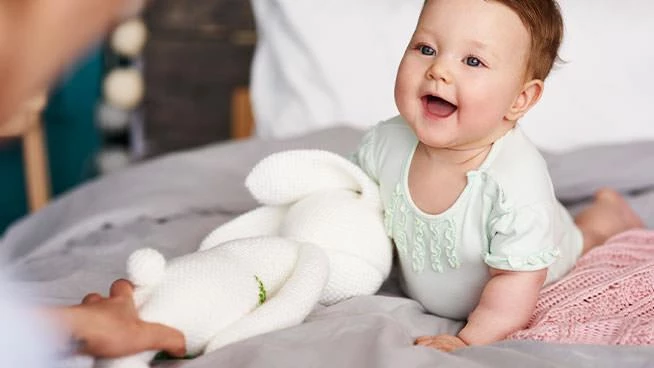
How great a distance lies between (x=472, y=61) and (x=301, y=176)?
11.8 inches

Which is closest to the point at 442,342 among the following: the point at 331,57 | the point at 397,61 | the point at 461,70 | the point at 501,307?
the point at 501,307

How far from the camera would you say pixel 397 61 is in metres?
1.75

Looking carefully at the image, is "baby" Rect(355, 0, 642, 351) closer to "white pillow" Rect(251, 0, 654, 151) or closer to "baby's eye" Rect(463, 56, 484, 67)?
"baby's eye" Rect(463, 56, 484, 67)

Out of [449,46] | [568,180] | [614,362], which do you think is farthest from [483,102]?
[568,180]

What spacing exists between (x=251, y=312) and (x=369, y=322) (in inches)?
5.0

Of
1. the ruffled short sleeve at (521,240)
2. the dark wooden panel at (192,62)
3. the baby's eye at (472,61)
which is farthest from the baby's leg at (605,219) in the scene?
the dark wooden panel at (192,62)

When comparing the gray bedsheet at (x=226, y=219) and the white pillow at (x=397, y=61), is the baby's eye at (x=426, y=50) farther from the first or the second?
the white pillow at (x=397, y=61)

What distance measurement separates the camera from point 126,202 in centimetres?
154

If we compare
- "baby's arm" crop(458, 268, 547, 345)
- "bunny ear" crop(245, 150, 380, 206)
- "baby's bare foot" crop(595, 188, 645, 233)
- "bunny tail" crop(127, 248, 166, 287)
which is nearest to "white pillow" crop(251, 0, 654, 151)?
"baby's bare foot" crop(595, 188, 645, 233)

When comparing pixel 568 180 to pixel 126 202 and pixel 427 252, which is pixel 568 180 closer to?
pixel 427 252

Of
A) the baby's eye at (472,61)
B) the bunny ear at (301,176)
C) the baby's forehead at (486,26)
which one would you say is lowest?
the bunny ear at (301,176)

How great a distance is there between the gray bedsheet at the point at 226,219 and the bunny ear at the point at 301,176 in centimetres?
15

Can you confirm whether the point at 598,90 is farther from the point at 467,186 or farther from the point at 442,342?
the point at 442,342

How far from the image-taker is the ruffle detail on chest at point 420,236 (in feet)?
3.48
